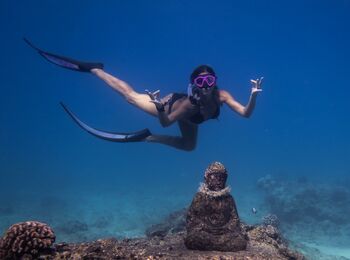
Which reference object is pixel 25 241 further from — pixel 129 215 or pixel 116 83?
pixel 129 215

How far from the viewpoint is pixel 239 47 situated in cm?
11844

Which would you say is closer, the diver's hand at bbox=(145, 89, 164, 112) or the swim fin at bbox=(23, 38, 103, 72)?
the diver's hand at bbox=(145, 89, 164, 112)

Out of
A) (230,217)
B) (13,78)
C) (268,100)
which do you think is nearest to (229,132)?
(268,100)

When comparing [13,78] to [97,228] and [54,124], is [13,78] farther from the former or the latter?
[97,228]

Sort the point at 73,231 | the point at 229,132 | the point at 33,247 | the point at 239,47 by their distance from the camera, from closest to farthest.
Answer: the point at 33,247
the point at 73,231
the point at 229,132
the point at 239,47

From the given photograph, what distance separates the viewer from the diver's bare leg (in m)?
10.4

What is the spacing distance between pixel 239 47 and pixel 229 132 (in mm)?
33276

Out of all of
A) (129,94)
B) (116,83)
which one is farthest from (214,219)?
(116,83)

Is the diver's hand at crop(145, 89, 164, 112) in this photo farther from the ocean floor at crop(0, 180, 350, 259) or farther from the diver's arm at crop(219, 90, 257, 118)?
the ocean floor at crop(0, 180, 350, 259)

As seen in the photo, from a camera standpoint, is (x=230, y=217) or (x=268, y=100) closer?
(x=230, y=217)

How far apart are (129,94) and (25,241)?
20.2ft

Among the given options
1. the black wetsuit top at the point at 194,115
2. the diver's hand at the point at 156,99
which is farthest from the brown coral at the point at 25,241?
the black wetsuit top at the point at 194,115

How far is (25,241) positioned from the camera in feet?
17.9

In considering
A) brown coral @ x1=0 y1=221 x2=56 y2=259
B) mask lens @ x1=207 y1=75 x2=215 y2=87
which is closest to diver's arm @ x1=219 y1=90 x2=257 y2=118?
mask lens @ x1=207 y1=75 x2=215 y2=87
